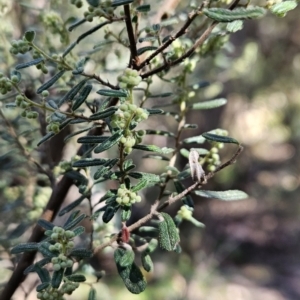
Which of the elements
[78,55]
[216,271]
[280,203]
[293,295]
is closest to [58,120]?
[78,55]

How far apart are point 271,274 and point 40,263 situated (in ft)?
11.1

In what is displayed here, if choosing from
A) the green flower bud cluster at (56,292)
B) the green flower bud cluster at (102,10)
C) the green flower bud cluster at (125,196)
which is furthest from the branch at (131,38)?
the green flower bud cluster at (56,292)

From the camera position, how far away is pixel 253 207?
409 centimetres

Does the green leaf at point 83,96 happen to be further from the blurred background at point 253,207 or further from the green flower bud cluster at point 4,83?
the blurred background at point 253,207

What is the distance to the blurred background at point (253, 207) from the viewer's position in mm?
2924

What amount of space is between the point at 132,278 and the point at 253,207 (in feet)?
12.6

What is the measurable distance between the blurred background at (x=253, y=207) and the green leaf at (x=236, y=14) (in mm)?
2092

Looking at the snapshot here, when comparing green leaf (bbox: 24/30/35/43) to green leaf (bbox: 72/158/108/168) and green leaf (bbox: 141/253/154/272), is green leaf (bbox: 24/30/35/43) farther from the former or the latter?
green leaf (bbox: 141/253/154/272)

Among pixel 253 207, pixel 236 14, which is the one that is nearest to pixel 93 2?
pixel 236 14

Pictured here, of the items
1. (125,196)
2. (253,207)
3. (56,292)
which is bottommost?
(253,207)

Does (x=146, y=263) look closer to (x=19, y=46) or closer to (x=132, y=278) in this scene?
(x=132, y=278)

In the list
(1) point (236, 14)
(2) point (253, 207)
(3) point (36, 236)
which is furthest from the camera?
(2) point (253, 207)

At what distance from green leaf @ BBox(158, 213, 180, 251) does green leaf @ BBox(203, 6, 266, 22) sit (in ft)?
0.68

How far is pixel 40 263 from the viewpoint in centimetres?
45
